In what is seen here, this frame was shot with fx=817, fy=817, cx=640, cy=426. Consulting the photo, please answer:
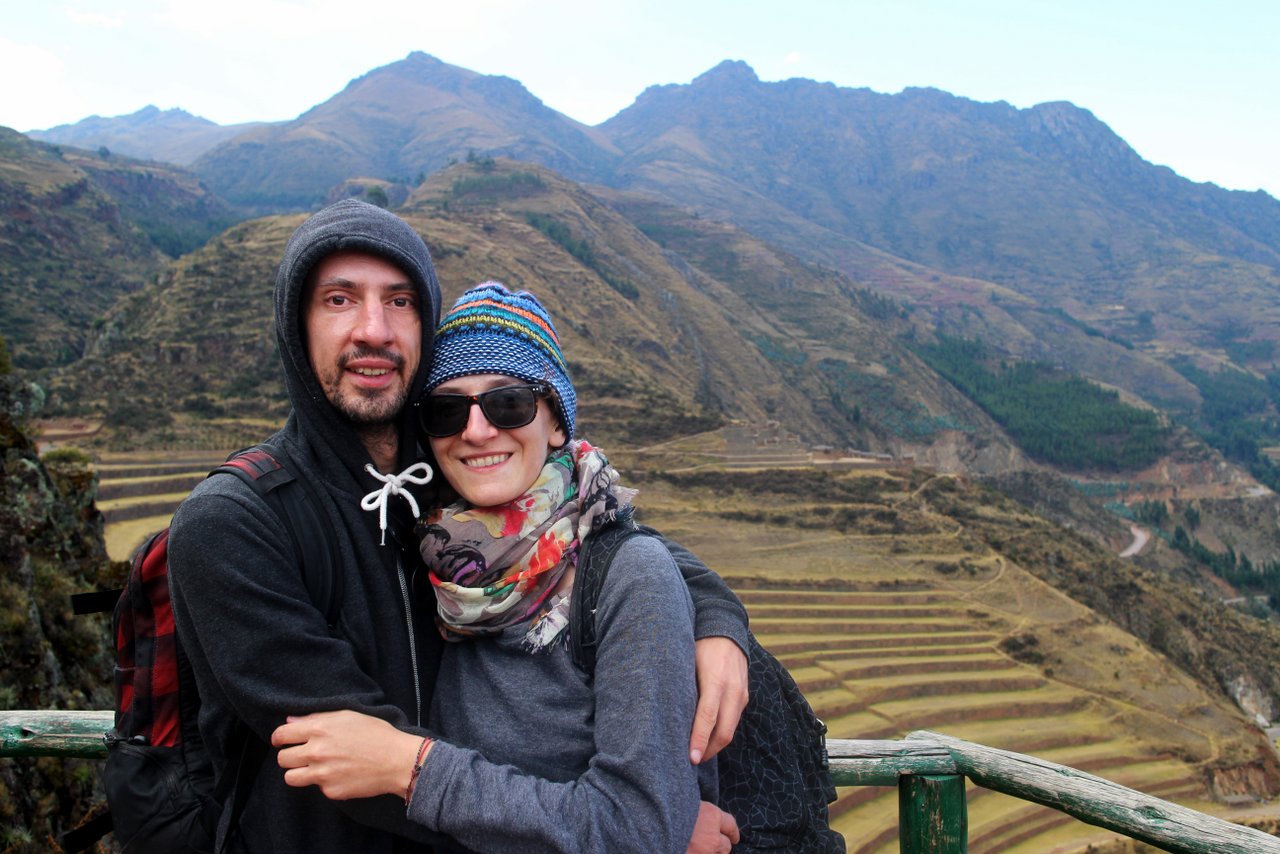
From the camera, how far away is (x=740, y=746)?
7.06 ft

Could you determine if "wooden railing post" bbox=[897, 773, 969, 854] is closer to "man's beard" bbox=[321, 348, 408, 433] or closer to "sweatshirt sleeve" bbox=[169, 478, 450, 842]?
"sweatshirt sleeve" bbox=[169, 478, 450, 842]

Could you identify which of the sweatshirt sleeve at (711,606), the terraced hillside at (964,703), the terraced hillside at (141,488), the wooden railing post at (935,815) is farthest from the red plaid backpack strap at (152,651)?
the terraced hillside at (141,488)

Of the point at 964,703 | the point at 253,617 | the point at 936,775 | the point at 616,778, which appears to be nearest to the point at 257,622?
the point at 253,617

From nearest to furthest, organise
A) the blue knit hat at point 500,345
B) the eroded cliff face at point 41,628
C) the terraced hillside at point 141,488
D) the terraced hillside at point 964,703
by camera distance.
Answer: the blue knit hat at point 500,345
the eroded cliff face at point 41,628
the terraced hillside at point 964,703
the terraced hillside at point 141,488

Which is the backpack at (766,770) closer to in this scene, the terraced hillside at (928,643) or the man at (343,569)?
the man at (343,569)

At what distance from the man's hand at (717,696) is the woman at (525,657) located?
65 millimetres

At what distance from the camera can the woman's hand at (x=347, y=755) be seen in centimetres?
175

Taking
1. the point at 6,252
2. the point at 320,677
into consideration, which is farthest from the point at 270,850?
the point at 6,252

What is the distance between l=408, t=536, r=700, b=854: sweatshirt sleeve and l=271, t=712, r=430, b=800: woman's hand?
0.20ft

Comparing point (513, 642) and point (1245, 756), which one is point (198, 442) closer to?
point (513, 642)

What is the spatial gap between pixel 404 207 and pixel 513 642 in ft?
319

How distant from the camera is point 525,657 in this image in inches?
78.6

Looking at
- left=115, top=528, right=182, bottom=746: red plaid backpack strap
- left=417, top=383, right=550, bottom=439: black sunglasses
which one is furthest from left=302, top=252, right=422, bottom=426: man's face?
left=115, top=528, right=182, bottom=746: red plaid backpack strap

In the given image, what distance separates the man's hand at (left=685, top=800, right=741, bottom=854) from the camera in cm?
196
